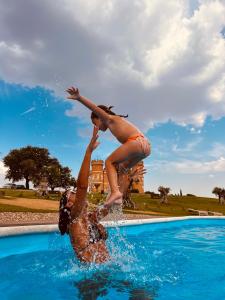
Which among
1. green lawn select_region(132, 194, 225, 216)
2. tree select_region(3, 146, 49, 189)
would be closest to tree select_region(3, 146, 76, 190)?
tree select_region(3, 146, 49, 189)

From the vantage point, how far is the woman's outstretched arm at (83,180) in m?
5.02

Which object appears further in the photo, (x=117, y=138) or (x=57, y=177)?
(x=57, y=177)

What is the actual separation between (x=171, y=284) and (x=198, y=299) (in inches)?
25.1

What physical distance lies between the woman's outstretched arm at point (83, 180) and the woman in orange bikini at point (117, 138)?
79 cm

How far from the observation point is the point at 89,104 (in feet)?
20.2

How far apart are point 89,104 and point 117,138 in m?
0.81

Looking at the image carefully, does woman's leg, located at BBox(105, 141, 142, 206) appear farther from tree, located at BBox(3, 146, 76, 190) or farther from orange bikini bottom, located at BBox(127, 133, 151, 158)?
tree, located at BBox(3, 146, 76, 190)

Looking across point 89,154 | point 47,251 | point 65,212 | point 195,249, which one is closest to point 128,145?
point 89,154

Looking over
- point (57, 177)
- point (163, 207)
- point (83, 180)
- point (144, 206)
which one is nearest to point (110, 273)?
Result: point (83, 180)

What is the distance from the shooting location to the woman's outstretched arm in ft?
16.5

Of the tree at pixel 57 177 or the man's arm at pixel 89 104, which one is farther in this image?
the tree at pixel 57 177

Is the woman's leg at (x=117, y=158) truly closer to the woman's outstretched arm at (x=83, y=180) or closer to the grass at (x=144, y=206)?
the woman's outstretched arm at (x=83, y=180)

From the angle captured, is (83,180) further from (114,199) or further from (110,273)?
(110,273)

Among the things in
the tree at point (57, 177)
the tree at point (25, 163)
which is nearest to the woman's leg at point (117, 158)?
the tree at point (57, 177)
